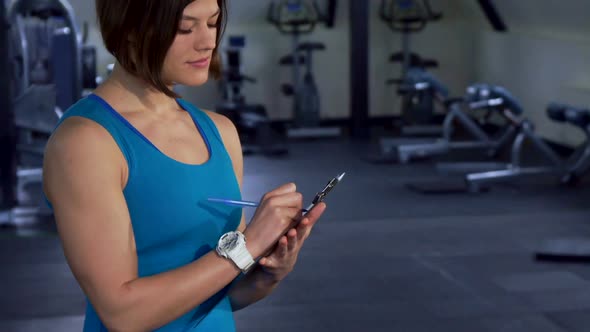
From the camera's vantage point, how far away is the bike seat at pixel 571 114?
17.1 ft

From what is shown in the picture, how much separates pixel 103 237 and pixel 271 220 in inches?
7.5

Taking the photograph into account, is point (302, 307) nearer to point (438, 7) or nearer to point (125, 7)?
point (125, 7)

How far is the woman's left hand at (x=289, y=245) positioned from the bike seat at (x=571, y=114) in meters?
4.55

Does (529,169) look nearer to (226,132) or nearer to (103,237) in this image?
(226,132)

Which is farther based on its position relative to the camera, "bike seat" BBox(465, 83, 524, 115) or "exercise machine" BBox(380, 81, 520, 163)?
"exercise machine" BBox(380, 81, 520, 163)

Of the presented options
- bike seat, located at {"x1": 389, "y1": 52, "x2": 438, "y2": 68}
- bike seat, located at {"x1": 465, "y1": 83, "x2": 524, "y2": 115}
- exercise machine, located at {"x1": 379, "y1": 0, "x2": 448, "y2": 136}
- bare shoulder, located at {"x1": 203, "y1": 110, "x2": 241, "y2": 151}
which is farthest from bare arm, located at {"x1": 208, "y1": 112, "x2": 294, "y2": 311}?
bike seat, located at {"x1": 389, "y1": 52, "x2": 438, "y2": 68}

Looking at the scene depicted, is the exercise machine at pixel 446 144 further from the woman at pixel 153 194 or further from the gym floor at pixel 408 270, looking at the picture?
the woman at pixel 153 194

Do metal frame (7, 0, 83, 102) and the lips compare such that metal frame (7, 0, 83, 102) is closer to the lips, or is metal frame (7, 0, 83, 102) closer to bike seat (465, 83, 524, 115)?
bike seat (465, 83, 524, 115)

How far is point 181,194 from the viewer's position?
97cm

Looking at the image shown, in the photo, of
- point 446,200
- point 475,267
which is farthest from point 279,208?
point 446,200

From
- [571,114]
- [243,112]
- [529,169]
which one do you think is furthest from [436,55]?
[571,114]

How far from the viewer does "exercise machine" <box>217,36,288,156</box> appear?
688 centimetres

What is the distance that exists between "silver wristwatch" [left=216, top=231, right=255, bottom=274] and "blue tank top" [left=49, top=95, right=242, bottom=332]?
0.20 ft

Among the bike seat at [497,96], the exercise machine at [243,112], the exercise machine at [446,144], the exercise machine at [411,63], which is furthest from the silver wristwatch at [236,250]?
the exercise machine at [411,63]
